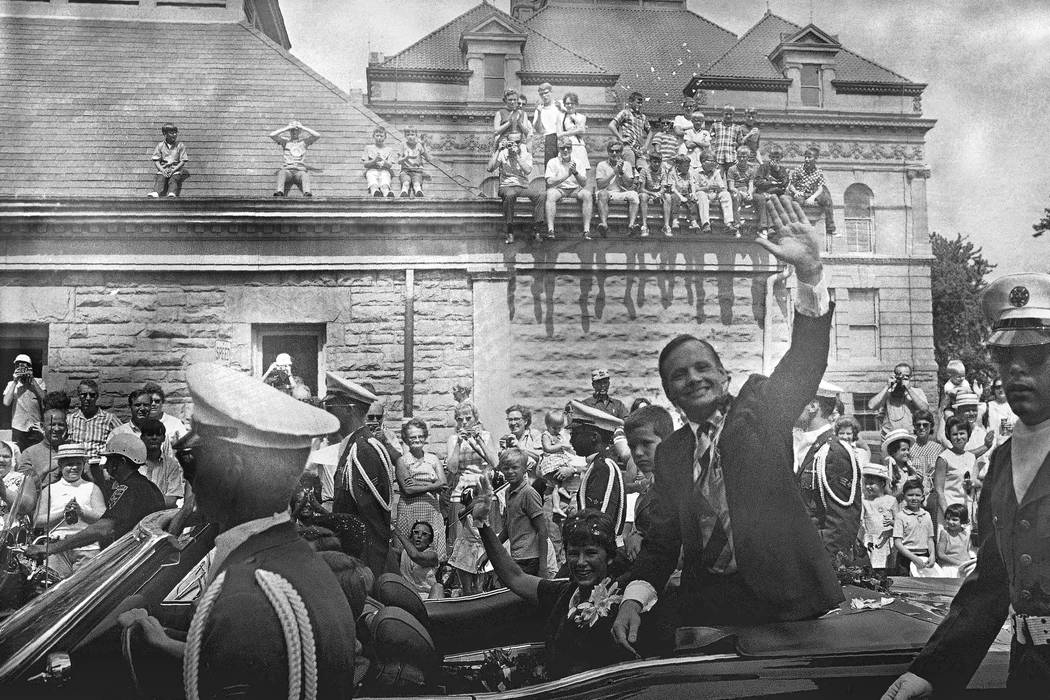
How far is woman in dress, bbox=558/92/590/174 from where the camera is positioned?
4.16 m

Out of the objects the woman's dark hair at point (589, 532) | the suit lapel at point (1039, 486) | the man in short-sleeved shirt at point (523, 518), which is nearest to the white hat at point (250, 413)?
the woman's dark hair at point (589, 532)

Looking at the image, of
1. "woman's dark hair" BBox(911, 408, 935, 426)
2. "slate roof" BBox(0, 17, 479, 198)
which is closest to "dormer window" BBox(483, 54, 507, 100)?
"slate roof" BBox(0, 17, 479, 198)

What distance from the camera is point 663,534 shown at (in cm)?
272

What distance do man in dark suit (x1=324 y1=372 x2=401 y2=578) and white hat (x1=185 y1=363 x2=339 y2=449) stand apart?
1.82 metres

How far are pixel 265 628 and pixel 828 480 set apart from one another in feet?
6.54

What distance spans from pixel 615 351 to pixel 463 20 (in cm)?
135

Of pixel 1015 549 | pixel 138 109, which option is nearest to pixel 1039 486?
pixel 1015 549

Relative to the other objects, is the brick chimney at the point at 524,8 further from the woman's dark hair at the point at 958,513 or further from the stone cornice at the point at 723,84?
the woman's dark hair at the point at 958,513

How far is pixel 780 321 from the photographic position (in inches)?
146

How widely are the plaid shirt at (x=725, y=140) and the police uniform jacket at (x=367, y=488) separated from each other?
5.46 feet

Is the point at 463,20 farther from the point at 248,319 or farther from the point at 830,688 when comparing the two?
the point at 830,688

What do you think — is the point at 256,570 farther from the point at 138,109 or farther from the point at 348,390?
the point at 138,109

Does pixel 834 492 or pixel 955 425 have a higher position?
pixel 955 425

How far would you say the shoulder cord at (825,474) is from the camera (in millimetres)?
3172
